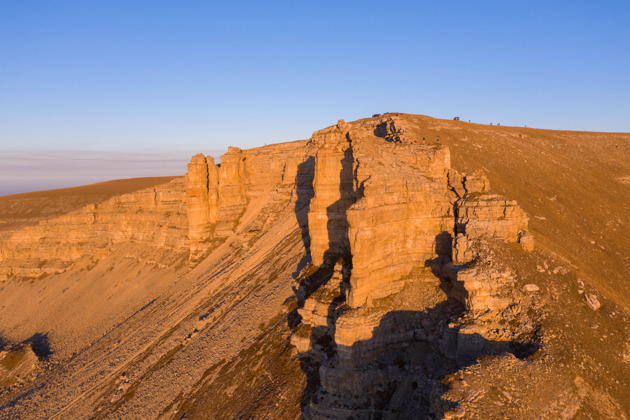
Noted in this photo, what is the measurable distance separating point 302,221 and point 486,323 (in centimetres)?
3173

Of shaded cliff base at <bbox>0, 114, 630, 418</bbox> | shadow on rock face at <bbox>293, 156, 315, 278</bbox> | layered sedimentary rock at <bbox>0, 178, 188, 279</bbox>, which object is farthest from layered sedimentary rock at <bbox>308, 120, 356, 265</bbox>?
layered sedimentary rock at <bbox>0, 178, 188, 279</bbox>

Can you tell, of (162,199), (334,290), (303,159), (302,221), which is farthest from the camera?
(162,199)

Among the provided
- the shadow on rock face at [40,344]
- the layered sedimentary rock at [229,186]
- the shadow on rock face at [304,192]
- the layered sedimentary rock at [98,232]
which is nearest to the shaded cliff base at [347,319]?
the shadow on rock face at [304,192]

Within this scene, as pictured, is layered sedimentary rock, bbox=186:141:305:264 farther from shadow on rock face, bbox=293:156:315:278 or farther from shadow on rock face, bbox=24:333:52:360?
shadow on rock face, bbox=24:333:52:360

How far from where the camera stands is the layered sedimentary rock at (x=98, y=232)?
67.4 metres

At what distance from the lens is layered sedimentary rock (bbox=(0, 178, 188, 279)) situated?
221ft

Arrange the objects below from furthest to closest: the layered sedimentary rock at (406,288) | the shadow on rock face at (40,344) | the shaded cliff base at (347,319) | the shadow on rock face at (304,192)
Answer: the shadow on rock face at (40,344) < the shadow on rock face at (304,192) < the layered sedimentary rock at (406,288) < the shaded cliff base at (347,319)

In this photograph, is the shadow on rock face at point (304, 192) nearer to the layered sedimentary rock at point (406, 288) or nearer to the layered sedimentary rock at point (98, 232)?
the layered sedimentary rock at point (406, 288)

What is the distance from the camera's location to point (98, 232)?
73938 millimetres

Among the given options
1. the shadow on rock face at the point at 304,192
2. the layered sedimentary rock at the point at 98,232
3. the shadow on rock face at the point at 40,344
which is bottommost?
the shadow on rock face at the point at 40,344

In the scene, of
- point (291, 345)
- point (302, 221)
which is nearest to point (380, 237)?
point (291, 345)

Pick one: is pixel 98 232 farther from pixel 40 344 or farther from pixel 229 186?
pixel 229 186

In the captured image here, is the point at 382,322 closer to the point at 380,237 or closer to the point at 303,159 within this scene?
the point at 380,237

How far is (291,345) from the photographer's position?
30.9 meters
